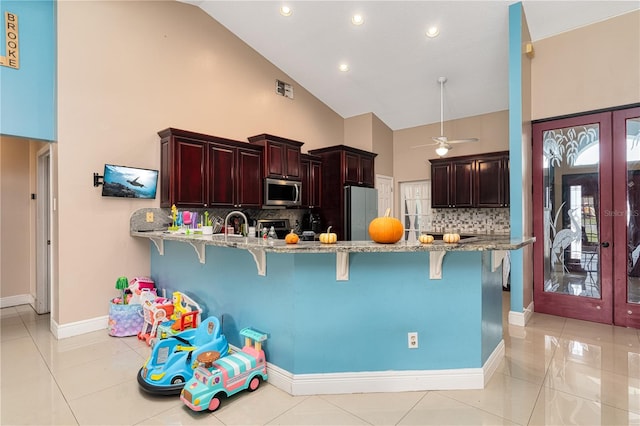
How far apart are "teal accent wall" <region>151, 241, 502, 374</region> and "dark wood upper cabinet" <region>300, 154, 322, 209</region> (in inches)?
136

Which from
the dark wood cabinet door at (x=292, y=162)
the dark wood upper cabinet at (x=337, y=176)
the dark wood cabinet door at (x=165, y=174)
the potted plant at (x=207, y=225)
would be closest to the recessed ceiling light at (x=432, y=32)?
the dark wood upper cabinet at (x=337, y=176)

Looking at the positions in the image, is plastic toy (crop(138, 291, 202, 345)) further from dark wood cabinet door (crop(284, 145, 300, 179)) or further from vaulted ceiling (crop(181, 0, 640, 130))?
vaulted ceiling (crop(181, 0, 640, 130))

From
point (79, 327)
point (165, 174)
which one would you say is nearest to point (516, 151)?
point (165, 174)

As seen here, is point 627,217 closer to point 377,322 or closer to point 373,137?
point 377,322

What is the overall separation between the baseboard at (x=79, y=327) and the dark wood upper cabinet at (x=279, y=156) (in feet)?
8.93

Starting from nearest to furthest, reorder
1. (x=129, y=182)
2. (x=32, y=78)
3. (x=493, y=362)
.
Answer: (x=493, y=362) → (x=32, y=78) → (x=129, y=182)

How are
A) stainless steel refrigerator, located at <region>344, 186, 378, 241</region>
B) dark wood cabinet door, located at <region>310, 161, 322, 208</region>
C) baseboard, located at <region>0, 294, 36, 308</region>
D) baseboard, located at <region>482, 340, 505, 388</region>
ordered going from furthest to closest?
1. dark wood cabinet door, located at <region>310, 161, 322, 208</region>
2. stainless steel refrigerator, located at <region>344, 186, 378, 241</region>
3. baseboard, located at <region>0, 294, 36, 308</region>
4. baseboard, located at <region>482, 340, 505, 388</region>

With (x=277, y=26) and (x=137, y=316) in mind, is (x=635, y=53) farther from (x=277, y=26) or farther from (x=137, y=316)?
(x=137, y=316)

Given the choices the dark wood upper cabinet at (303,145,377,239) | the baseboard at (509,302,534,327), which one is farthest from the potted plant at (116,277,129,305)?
the baseboard at (509,302,534,327)

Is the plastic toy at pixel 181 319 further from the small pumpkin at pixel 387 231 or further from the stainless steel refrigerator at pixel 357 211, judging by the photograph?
the stainless steel refrigerator at pixel 357 211

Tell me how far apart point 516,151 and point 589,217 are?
127cm

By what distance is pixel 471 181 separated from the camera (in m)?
5.78

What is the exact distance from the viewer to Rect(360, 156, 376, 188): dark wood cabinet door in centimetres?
620

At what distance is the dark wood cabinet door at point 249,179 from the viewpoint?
470cm
